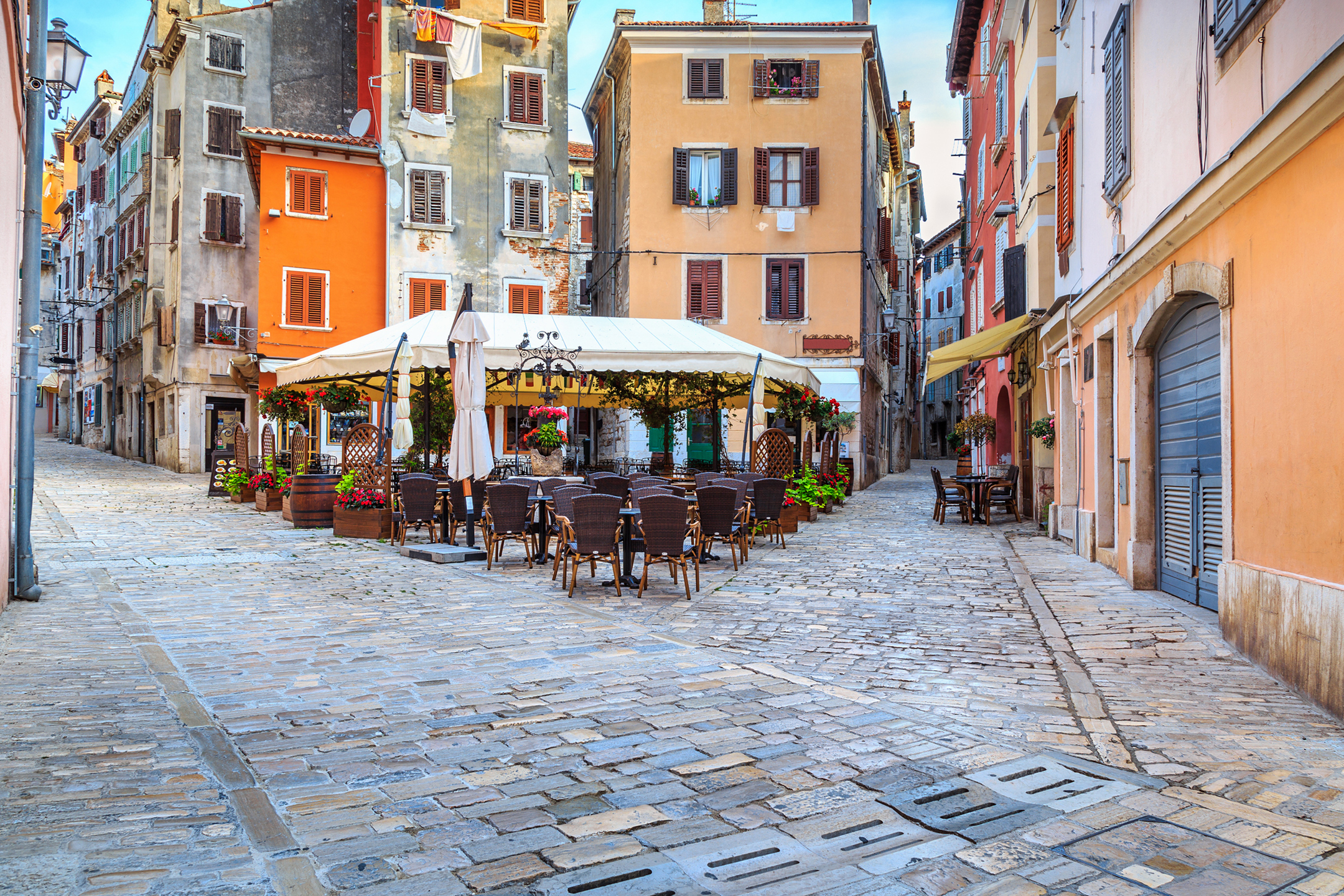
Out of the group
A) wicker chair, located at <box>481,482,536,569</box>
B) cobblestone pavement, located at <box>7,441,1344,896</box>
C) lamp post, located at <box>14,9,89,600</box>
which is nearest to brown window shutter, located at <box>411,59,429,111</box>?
lamp post, located at <box>14,9,89,600</box>

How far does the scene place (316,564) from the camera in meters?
10.4

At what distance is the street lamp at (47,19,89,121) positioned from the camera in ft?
27.9

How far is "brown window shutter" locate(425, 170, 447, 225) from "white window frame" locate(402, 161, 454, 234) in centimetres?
5

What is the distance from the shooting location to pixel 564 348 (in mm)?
13758

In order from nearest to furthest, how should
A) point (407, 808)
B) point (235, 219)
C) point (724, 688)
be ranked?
1. point (407, 808)
2. point (724, 688)
3. point (235, 219)

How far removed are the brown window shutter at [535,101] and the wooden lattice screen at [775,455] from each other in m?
15.9

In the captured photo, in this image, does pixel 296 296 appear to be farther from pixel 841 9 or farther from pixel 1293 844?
pixel 1293 844

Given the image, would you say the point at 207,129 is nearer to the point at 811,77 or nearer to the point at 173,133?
the point at 173,133

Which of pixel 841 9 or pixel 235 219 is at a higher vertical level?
pixel 841 9

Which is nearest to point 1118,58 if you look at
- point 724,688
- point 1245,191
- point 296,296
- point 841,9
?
point 1245,191

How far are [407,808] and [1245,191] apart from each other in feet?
18.9

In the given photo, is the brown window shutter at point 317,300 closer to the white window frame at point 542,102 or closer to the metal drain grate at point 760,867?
the white window frame at point 542,102

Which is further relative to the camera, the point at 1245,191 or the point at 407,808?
the point at 1245,191

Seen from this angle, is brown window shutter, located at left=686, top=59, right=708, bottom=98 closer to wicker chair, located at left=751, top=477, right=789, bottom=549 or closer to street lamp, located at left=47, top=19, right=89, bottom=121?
wicker chair, located at left=751, top=477, right=789, bottom=549
